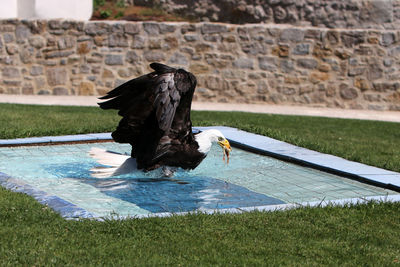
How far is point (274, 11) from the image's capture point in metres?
16.6

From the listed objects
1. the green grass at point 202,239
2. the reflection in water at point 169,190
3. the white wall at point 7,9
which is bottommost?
the reflection in water at point 169,190

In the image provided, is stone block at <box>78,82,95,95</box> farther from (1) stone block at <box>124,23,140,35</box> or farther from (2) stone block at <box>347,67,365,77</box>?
(2) stone block at <box>347,67,365,77</box>

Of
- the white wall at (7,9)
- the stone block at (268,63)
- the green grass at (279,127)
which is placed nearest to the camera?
the green grass at (279,127)

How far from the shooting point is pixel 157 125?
21.7 feet

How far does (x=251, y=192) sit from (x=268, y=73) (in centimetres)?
795

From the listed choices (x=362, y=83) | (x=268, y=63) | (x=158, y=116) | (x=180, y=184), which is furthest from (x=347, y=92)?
(x=158, y=116)

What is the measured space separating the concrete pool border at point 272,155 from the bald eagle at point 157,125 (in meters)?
1.03

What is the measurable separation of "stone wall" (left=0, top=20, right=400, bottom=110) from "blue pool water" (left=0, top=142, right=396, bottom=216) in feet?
20.0

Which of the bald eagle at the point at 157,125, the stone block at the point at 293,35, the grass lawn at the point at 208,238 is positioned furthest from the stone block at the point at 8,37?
the grass lawn at the point at 208,238

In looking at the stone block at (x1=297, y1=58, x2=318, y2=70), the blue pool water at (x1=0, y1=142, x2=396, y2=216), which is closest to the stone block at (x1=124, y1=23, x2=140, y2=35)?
the stone block at (x1=297, y1=58, x2=318, y2=70)

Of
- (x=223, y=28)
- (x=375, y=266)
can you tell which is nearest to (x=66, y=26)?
(x=223, y=28)

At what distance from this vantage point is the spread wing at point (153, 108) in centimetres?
615

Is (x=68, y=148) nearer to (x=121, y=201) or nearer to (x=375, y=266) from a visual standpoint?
(x=121, y=201)

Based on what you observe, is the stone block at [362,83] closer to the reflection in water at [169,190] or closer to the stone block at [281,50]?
the stone block at [281,50]
